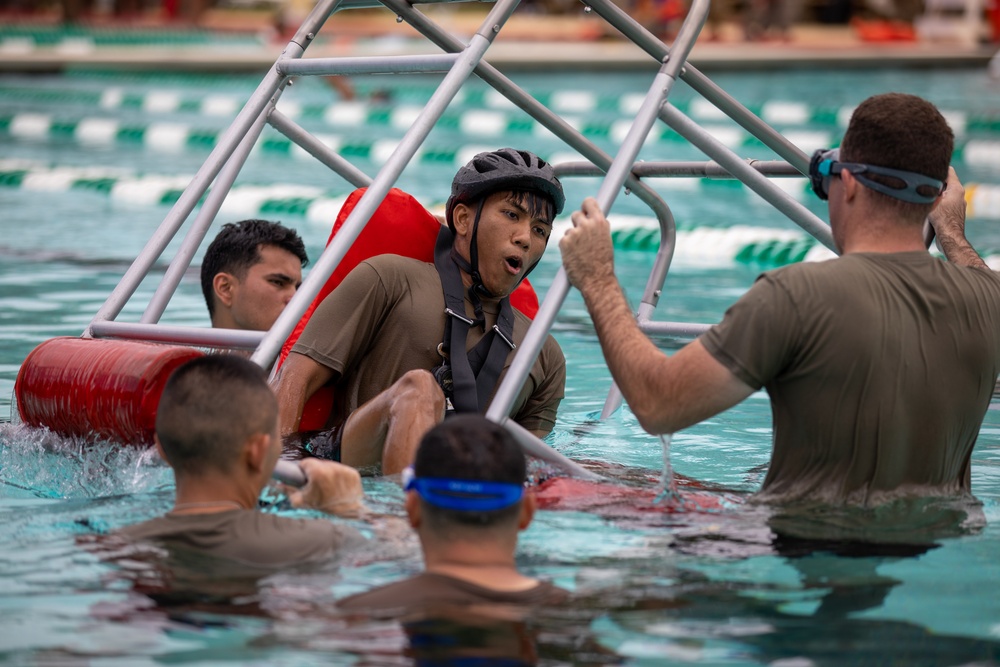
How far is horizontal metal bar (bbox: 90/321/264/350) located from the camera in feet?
11.5

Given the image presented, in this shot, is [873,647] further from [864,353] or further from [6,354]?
[6,354]

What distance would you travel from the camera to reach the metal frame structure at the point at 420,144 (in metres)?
3.31

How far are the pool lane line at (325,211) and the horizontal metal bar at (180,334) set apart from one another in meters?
5.18

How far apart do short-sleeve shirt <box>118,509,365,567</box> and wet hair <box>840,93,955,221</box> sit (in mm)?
1473

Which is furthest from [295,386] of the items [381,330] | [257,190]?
[257,190]

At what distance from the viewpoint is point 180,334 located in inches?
144

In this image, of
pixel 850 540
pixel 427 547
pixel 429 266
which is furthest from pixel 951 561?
pixel 429 266

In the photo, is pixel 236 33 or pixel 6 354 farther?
pixel 236 33

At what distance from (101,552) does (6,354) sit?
3.23 metres

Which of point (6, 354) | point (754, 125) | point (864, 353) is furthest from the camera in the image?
point (6, 354)

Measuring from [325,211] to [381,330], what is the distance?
6.22 meters

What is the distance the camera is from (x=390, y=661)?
2477mm

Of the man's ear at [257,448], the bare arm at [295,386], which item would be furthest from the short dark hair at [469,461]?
the bare arm at [295,386]

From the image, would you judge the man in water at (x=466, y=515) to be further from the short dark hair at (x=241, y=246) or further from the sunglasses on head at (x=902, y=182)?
the short dark hair at (x=241, y=246)
